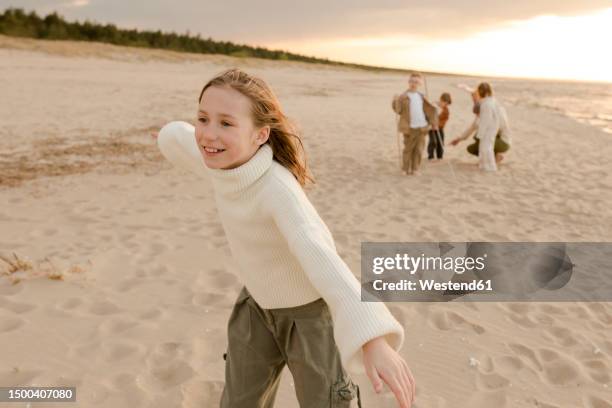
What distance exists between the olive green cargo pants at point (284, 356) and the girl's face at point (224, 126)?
1.85 ft

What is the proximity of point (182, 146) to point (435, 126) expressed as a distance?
23.8 ft

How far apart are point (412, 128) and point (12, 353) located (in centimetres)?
683

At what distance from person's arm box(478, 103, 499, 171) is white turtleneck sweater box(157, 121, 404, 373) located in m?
8.05

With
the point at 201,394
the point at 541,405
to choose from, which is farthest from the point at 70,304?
the point at 541,405

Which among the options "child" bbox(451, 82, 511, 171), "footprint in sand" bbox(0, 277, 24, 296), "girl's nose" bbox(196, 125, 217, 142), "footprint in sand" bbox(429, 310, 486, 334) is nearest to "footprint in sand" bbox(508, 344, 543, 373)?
"footprint in sand" bbox(429, 310, 486, 334)

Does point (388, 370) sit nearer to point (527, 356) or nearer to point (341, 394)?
point (341, 394)

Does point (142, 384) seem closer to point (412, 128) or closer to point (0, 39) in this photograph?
point (412, 128)

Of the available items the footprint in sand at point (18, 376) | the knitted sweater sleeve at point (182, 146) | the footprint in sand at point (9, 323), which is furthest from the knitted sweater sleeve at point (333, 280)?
the footprint in sand at point (9, 323)

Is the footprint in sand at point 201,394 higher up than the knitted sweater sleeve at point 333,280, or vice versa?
the knitted sweater sleeve at point 333,280

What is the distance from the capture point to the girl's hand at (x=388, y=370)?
4.17 feet

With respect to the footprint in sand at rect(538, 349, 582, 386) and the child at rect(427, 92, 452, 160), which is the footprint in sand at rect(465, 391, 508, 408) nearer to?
the footprint in sand at rect(538, 349, 582, 386)

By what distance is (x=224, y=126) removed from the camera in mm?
1756

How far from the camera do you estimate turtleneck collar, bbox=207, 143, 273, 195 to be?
1.73 metres

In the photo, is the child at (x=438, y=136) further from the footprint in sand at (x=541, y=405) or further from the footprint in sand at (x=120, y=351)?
the footprint in sand at (x=120, y=351)
